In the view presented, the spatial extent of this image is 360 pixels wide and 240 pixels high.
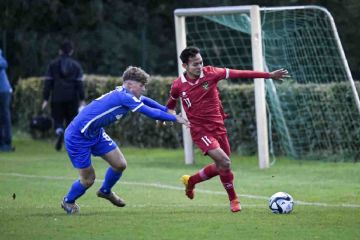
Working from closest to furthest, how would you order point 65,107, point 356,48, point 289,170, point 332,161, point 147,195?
point 147,195, point 289,170, point 332,161, point 65,107, point 356,48

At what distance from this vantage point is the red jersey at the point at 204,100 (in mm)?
13266

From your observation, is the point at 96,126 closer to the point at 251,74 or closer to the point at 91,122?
the point at 91,122

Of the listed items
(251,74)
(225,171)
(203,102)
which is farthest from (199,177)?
(251,74)

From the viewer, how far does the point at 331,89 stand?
64.7ft

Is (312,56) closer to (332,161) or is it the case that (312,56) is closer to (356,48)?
(332,161)

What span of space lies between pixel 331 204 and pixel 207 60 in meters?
9.49

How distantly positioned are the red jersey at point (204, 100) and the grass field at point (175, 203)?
3.11 ft

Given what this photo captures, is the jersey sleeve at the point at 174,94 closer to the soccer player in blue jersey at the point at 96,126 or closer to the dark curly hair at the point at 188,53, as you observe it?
the dark curly hair at the point at 188,53

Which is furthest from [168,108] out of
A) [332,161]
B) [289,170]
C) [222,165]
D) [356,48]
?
[356,48]

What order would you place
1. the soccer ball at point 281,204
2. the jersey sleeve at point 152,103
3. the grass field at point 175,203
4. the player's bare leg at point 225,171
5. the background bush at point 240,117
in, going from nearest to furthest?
the grass field at point 175,203 → the soccer ball at point 281,204 → the player's bare leg at point 225,171 → the jersey sleeve at point 152,103 → the background bush at point 240,117

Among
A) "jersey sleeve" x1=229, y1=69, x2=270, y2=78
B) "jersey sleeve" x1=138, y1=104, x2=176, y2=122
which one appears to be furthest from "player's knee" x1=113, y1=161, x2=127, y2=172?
"jersey sleeve" x1=229, y1=69, x2=270, y2=78

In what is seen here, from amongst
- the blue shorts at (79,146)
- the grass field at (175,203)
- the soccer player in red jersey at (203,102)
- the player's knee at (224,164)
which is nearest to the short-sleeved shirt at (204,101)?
the soccer player in red jersey at (203,102)

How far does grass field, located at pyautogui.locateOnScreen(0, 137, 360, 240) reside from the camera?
1093cm

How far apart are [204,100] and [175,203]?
1428mm
